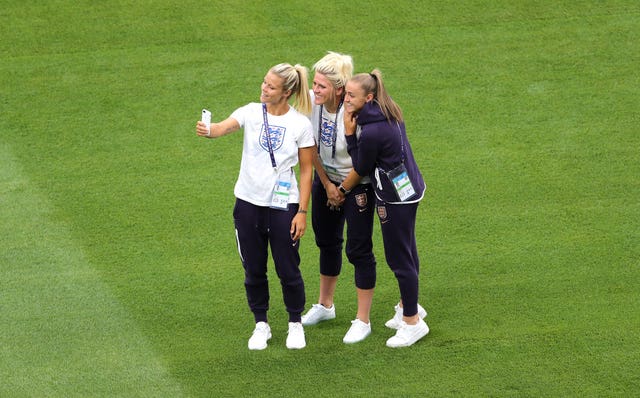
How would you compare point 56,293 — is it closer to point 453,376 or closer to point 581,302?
point 453,376

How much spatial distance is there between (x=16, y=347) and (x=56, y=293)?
2.07 ft

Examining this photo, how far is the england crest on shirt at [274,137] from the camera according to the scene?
5496 millimetres

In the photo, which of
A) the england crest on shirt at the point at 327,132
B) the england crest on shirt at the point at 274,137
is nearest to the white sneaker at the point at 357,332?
the england crest on shirt at the point at 327,132

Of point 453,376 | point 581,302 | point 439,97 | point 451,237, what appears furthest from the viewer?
point 439,97

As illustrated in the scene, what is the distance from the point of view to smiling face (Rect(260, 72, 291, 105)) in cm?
541

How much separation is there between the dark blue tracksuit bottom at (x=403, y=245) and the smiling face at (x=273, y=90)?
821mm

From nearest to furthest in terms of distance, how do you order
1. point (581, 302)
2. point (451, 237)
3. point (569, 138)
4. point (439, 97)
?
point (581, 302), point (451, 237), point (569, 138), point (439, 97)

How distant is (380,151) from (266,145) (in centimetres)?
62

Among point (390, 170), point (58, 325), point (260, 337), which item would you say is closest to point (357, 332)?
point (260, 337)

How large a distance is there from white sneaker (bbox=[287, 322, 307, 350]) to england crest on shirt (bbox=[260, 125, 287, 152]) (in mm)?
1107

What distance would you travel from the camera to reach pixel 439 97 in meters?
8.85

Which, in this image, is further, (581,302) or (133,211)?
(133,211)

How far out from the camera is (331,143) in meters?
5.71

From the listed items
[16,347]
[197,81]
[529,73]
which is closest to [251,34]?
[197,81]
